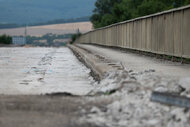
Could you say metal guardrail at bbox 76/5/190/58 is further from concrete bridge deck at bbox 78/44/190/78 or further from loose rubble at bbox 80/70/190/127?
loose rubble at bbox 80/70/190/127

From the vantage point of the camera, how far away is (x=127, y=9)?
76812 mm

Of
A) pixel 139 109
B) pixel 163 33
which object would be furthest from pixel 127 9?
pixel 139 109

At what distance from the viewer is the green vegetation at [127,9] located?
2657 inches

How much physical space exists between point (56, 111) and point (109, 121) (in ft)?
2.80

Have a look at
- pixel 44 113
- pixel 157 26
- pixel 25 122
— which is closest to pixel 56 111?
pixel 44 113

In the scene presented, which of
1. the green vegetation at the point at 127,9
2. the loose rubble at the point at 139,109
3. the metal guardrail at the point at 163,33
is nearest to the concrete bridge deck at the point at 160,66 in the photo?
the metal guardrail at the point at 163,33

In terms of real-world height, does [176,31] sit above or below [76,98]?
above

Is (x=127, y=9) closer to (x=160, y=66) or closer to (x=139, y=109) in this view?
(x=160, y=66)

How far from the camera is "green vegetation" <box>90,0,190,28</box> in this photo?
67.5 metres

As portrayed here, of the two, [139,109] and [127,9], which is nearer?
[139,109]

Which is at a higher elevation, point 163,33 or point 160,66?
point 163,33

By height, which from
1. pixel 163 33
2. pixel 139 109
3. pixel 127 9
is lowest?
pixel 139 109

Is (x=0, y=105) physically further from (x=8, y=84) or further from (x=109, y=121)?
(x=8, y=84)

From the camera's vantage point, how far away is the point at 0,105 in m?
6.34
